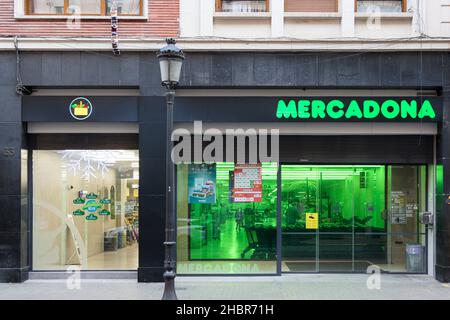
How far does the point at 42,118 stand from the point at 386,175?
28.1ft

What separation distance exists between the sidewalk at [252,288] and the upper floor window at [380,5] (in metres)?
6.53

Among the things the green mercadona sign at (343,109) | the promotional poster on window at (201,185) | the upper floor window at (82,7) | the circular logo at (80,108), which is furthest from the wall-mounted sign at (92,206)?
the green mercadona sign at (343,109)

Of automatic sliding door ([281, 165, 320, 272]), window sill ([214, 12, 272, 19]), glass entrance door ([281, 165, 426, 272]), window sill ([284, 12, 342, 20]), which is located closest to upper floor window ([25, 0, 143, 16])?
window sill ([214, 12, 272, 19])

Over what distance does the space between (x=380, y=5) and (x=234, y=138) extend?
4.85 metres

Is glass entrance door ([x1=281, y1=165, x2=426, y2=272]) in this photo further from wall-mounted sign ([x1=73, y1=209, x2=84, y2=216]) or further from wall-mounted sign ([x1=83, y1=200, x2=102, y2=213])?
wall-mounted sign ([x1=73, y1=209, x2=84, y2=216])

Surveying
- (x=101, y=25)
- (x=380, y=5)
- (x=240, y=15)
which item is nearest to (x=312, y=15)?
(x=240, y=15)

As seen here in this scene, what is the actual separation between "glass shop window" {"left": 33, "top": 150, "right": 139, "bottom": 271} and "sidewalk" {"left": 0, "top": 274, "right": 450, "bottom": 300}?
75 cm

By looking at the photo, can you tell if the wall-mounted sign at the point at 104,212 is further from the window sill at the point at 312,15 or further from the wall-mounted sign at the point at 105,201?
the window sill at the point at 312,15

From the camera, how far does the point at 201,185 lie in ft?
42.0

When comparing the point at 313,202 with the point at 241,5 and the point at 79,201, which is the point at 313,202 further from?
the point at 79,201

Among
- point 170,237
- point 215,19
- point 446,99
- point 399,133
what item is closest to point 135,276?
point 170,237

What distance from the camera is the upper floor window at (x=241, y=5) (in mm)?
12531

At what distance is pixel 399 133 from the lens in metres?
12.5
